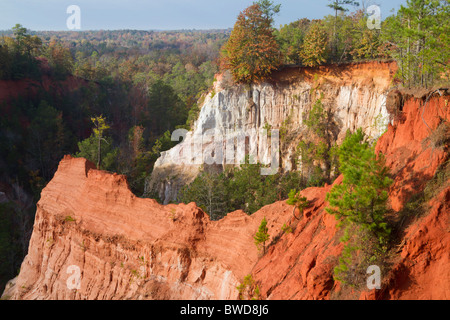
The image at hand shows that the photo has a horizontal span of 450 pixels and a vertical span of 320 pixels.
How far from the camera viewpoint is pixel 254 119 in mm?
26344

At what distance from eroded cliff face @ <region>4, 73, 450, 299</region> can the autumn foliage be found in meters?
13.0

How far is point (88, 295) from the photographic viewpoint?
14.4 metres

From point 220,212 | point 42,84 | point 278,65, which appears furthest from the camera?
point 42,84

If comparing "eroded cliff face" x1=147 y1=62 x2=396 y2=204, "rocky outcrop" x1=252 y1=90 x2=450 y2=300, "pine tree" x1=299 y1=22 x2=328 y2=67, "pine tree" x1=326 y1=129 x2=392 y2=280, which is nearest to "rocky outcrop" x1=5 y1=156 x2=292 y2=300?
"rocky outcrop" x1=252 y1=90 x2=450 y2=300

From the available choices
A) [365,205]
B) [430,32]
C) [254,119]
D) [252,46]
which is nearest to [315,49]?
[252,46]

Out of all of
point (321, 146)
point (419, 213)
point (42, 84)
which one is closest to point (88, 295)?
point (419, 213)

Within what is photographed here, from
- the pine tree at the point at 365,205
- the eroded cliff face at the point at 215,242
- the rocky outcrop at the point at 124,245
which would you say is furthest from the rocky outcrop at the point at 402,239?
the rocky outcrop at the point at 124,245

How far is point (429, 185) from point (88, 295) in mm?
13089

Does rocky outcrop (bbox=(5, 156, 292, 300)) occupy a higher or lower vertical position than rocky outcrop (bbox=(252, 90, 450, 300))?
lower

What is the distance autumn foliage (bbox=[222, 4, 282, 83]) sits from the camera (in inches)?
961

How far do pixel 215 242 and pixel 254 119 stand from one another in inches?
619

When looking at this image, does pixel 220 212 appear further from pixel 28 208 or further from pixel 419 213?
pixel 28 208

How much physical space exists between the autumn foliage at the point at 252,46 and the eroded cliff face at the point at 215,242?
13.0 m

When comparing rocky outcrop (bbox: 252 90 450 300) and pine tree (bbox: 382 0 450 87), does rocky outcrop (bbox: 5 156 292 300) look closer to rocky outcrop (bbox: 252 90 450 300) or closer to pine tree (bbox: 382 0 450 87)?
rocky outcrop (bbox: 252 90 450 300)
